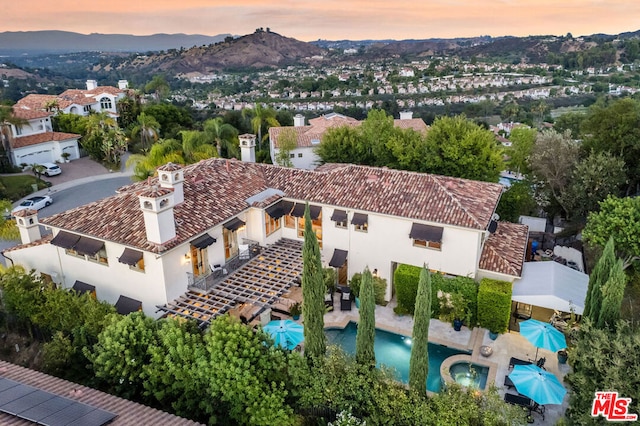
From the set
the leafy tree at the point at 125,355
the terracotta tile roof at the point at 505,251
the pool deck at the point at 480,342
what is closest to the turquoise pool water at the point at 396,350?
the pool deck at the point at 480,342

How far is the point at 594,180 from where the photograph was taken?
34.4 meters

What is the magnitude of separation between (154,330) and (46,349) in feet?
17.1

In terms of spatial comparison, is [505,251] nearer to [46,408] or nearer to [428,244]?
[428,244]

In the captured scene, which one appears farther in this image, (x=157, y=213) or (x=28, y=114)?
(x=28, y=114)

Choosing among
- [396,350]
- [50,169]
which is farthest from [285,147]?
[396,350]

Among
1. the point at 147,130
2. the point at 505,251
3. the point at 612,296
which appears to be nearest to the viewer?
the point at 612,296

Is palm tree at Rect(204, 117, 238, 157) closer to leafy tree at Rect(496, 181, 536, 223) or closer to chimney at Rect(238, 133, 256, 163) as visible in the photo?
chimney at Rect(238, 133, 256, 163)

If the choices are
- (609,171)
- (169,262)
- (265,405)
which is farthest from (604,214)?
(169,262)

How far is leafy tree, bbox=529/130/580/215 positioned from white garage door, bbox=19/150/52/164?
190 feet

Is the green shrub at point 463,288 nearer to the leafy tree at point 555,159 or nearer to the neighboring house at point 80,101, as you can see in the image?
the leafy tree at point 555,159

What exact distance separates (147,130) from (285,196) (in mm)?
43848

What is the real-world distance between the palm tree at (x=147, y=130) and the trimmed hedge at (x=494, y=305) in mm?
53715

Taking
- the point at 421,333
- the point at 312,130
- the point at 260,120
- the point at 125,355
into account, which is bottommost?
the point at 125,355

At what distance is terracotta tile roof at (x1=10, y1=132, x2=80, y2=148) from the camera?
56062mm
